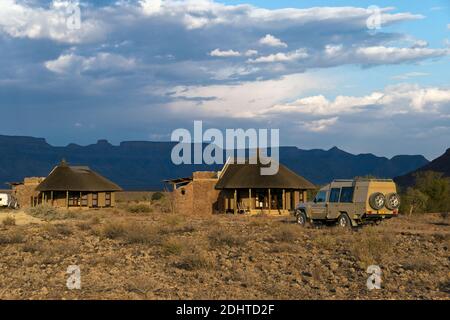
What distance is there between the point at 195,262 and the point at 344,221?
11292 millimetres

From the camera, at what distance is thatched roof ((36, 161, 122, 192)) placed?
53719mm

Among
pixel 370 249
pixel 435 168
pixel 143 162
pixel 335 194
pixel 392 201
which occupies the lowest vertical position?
pixel 370 249

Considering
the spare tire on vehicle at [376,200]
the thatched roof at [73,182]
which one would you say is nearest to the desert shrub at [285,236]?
the spare tire on vehicle at [376,200]

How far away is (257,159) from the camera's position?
48906 mm

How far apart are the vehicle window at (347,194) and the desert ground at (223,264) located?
5.94 feet

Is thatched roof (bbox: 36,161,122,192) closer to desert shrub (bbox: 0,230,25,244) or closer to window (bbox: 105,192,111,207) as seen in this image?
window (bbox: 105,192,111,207)

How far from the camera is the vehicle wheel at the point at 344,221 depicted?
26250mm

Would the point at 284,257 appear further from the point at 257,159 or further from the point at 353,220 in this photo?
the point at 257,159

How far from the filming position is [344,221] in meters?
26.5

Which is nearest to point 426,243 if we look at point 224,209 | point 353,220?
point 353,220

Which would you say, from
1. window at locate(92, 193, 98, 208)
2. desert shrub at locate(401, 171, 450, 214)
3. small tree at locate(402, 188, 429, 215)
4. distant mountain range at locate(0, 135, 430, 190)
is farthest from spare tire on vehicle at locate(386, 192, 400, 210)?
distant mountain range at locate(0, 135, 430, 190)

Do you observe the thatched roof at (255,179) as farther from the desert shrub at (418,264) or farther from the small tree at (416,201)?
the desert shrub at (418,264)

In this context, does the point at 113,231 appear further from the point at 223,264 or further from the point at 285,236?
the point at 223,264

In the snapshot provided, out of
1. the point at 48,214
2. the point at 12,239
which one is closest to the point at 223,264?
the point at 12,239
